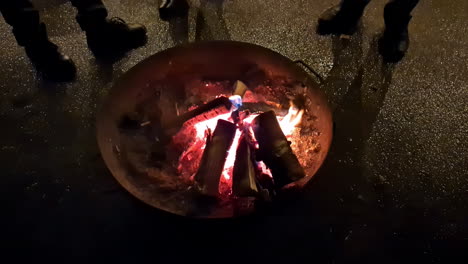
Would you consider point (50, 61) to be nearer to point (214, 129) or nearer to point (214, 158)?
point (214, 129)

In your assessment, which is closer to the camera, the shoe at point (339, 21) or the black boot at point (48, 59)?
the black boot at point (48, 59)

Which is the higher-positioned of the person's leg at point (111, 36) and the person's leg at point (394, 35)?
the person's leg at point (394, 35)

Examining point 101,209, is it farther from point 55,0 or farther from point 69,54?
point 55,0

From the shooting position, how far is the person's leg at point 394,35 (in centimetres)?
310

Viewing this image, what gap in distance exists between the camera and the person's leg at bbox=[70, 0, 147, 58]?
10.2 ft

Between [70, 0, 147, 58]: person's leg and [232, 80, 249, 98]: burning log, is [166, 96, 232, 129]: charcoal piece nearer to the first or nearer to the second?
[232, 80, 249, 98]: burning log

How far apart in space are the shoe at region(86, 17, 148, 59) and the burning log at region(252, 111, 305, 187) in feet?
5.62

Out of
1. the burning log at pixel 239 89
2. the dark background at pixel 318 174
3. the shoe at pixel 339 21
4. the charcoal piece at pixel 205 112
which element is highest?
the shoe at pixel 339 21

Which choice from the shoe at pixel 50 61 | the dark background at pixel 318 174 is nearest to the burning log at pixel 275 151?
the dark background at pixel 318 174

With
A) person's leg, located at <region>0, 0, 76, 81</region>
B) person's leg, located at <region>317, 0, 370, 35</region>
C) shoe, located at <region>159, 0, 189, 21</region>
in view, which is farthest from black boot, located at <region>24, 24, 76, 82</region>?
person's leg, located at <region>317, 0, 370, 35</region>

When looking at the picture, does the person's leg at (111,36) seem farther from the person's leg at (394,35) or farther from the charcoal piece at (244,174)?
the person's leg at (394,35)

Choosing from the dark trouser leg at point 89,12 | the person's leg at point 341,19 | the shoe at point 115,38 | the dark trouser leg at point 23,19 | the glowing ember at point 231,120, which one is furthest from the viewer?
the person's leg at point 341,19

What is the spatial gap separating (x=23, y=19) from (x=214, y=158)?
1917mm

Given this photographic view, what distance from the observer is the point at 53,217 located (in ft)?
8.07
